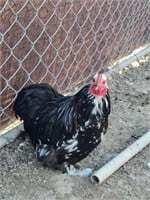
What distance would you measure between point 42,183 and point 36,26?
0.80m

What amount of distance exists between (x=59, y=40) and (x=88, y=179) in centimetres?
85

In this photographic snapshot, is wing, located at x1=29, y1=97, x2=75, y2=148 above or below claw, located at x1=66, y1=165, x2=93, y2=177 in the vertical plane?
above

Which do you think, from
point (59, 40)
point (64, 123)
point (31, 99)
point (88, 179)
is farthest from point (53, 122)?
point (59, 40)

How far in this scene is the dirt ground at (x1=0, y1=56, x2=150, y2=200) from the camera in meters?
2.03

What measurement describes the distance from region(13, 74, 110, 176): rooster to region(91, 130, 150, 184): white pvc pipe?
11 centimetres

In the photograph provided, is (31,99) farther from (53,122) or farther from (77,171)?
(77,171)

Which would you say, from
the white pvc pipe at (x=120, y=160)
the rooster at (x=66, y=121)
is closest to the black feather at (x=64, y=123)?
the rooster at (x=66, y=121)

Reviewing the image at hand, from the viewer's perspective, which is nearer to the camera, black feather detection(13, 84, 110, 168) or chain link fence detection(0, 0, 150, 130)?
black feather detection(13, 84, 110, 168)

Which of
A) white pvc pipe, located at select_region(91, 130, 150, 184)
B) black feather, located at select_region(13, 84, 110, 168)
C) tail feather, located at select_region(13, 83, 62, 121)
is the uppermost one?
tail feather, located at select_region(13, 83, 62, 121)

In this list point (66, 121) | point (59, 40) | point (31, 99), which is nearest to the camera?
point (66, 121)

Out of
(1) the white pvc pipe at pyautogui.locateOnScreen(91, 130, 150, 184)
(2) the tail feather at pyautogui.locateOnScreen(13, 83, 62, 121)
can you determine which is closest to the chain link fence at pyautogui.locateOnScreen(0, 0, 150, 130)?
(2) the tail feather at pyautogui.locateOnScreen(13, 83, 62, 121)

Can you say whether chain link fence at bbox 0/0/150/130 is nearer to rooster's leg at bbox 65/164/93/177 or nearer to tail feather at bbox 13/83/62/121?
tail feather at bbox 13/83/62/121

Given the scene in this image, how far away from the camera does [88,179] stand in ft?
7.00

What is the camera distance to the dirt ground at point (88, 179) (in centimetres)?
203
